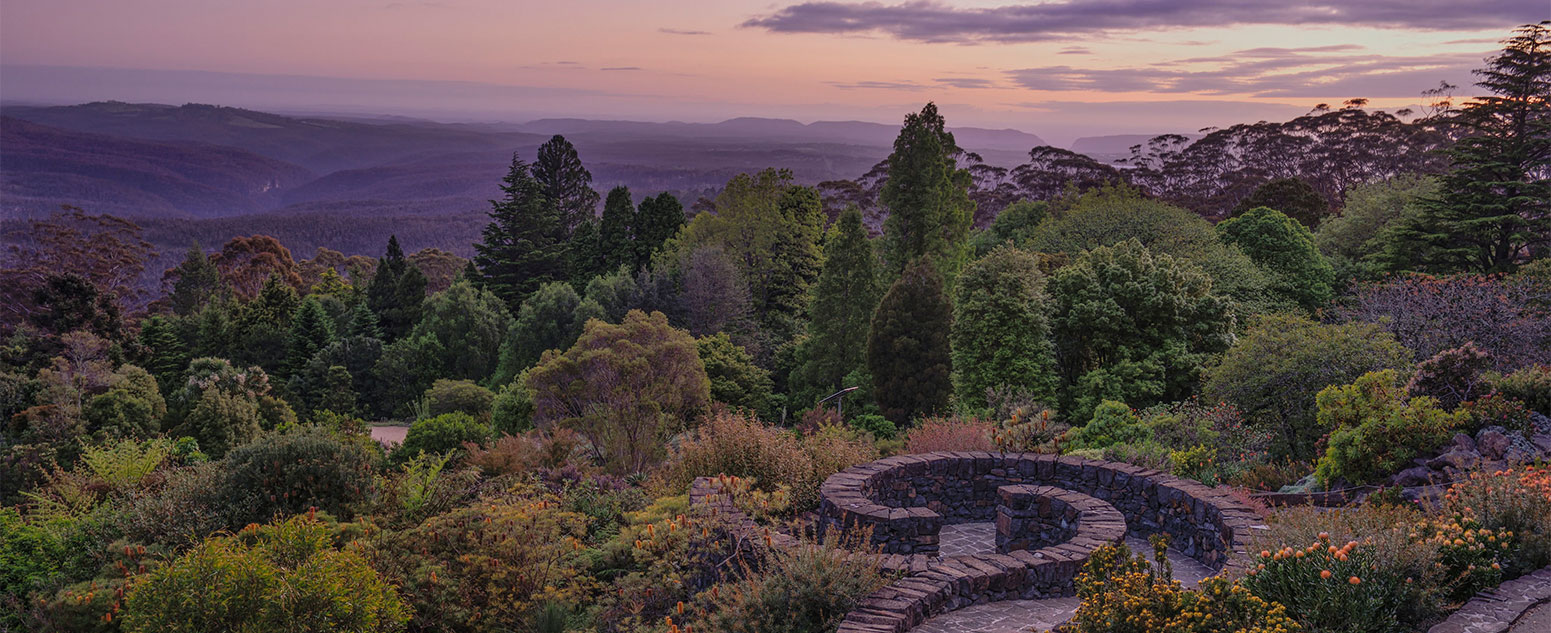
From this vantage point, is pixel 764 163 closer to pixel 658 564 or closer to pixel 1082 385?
pixel 1082 385

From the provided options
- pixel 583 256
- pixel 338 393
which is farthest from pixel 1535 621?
pixel 583 256

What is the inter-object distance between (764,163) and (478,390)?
126602 millimetres

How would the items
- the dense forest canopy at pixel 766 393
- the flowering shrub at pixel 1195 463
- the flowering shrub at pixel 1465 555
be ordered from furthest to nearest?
the flowering shrub at pixel 1195 463
the dense forest canopy at pixel 766 393
the flowering shrub at pixel 1465 555

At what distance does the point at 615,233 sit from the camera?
46.6 metres

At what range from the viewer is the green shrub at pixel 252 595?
258 inches

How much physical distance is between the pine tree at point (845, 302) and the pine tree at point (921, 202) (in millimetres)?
1102

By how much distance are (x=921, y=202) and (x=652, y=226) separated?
18402mm

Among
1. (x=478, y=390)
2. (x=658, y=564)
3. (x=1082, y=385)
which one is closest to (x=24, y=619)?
(x=658, y=564)

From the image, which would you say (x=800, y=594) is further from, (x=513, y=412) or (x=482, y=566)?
(x=513, y=412)

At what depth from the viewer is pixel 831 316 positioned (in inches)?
1276

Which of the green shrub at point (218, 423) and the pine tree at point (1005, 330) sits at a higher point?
the pine tree at point (1005, 330)

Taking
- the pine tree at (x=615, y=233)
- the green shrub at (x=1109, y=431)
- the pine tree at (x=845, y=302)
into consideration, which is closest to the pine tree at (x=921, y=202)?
the pine tree at (x=845, y=302)

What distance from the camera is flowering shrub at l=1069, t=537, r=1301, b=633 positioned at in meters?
5.25

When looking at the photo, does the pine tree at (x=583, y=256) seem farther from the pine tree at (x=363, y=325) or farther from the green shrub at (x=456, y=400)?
the green shrub at (x=456, y=400)
